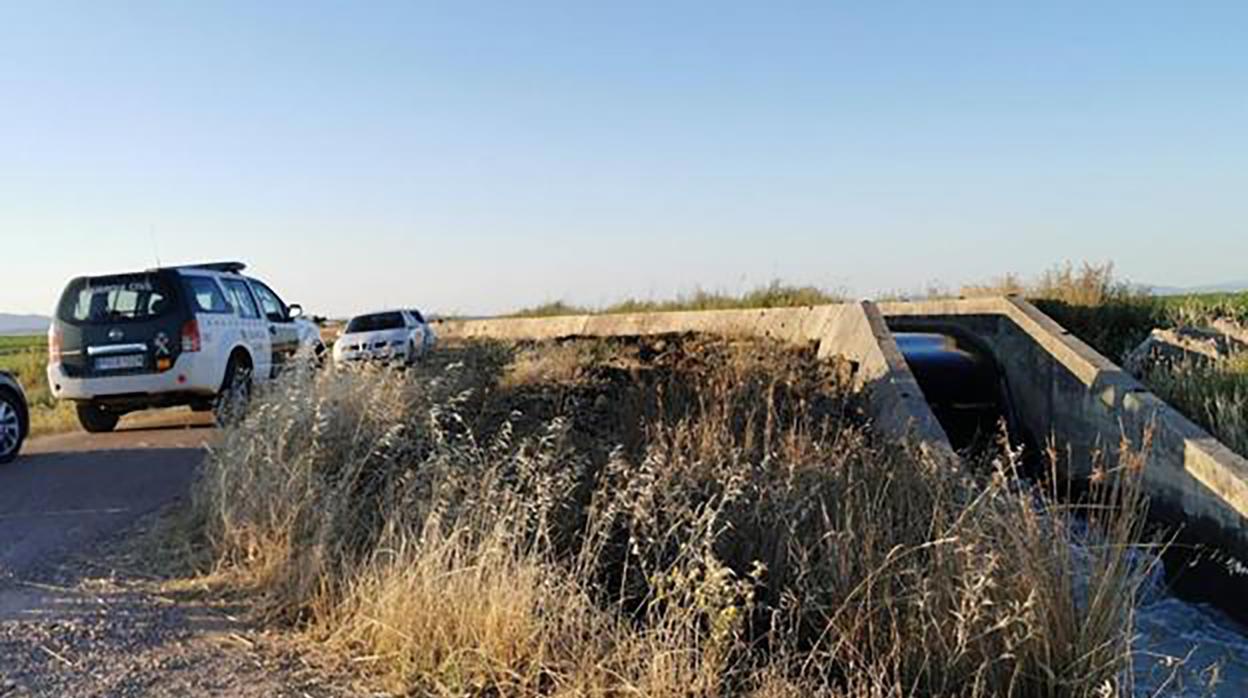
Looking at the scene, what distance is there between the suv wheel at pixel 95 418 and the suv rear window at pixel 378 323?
1169 centimetres

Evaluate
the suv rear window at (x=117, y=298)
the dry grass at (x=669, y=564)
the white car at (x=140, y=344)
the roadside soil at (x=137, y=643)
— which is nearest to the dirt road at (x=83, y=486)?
the white car at (x=140, y=344)

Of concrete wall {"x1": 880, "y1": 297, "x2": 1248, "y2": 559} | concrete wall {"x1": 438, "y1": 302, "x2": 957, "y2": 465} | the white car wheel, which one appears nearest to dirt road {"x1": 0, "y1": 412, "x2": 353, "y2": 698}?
the white car wheel

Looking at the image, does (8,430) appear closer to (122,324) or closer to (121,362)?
(121,362)

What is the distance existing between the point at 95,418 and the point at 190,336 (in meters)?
2.27

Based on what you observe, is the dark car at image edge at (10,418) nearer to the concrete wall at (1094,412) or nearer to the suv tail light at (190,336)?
the suv tail light at (190,336)

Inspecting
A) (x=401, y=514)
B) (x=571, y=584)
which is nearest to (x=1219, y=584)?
(x=571, y=584)

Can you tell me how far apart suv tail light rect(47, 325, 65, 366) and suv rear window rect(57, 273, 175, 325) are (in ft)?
0.66

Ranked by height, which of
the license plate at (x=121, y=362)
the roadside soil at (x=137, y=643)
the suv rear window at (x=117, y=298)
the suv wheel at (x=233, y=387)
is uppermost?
the suv rear window at (x=117, y=298)

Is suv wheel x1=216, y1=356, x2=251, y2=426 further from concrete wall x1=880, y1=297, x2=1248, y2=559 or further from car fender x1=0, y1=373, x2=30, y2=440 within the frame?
concrete wall x1=880, y1=297, x2=1248, y2=559

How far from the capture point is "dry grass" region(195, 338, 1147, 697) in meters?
4.25

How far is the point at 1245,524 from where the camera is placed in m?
7.24

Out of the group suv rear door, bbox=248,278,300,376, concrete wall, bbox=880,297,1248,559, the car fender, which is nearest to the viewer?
concrete wall, bbox=880,297,1248,559

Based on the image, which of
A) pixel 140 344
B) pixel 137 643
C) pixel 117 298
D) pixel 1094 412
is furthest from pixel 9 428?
pixel 1094 412

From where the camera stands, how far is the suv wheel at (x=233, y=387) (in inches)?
378
